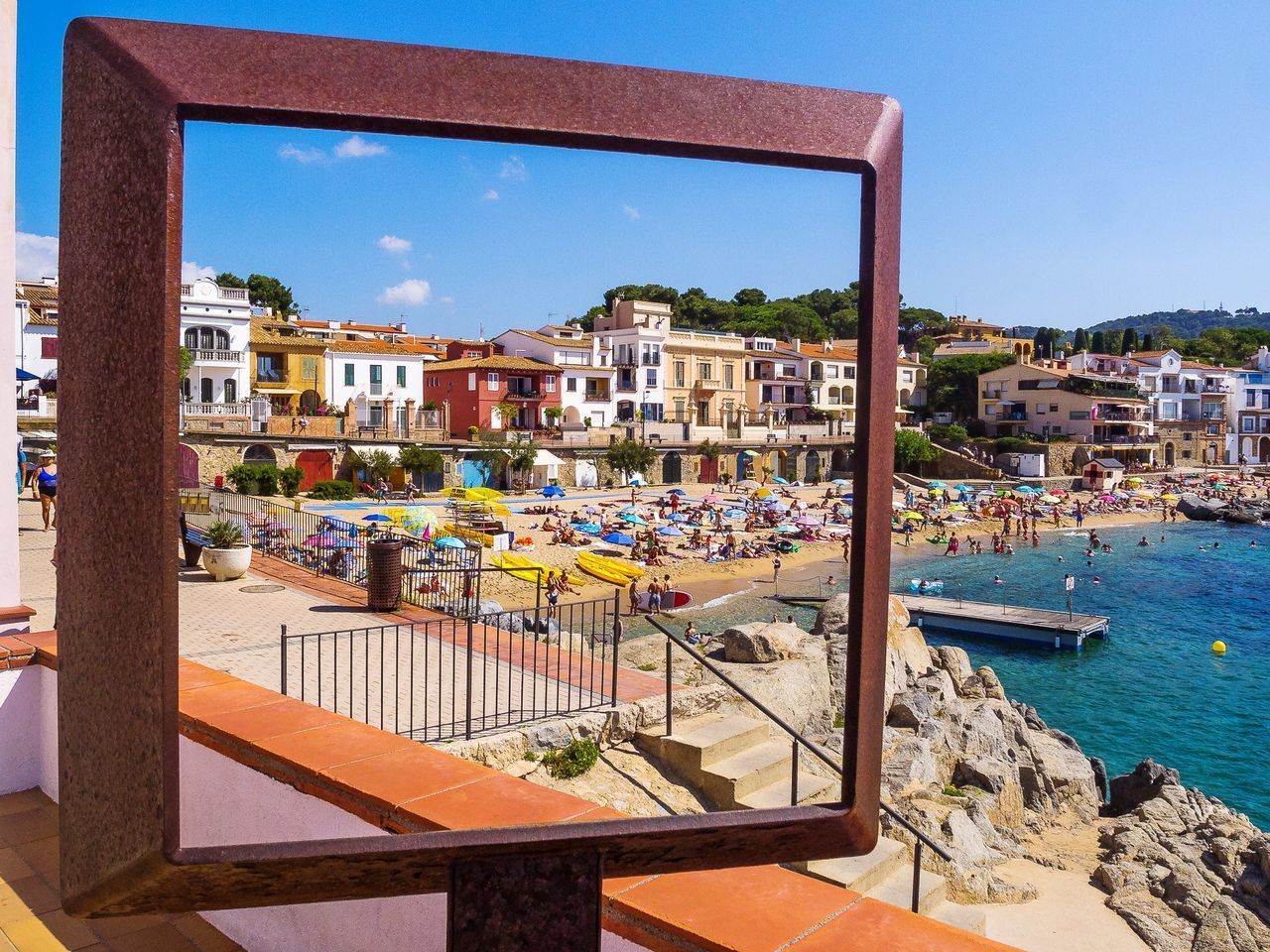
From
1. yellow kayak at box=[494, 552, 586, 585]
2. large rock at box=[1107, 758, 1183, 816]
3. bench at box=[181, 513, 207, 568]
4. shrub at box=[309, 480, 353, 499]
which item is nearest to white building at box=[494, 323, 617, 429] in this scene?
shrub at box=[309, 480, 353, 499]

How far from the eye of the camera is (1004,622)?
2692 centimetres

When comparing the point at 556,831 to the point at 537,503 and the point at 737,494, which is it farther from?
the point at 737,494

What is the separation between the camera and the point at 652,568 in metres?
31.5

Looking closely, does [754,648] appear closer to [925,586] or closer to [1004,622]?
[1004,622]

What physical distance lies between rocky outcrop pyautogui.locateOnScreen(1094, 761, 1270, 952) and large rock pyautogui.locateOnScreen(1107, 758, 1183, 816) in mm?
77

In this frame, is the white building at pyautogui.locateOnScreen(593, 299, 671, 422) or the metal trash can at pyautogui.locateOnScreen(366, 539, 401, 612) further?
the white building at pyautogui.locateOnScreen(593, 299, 671, 422)

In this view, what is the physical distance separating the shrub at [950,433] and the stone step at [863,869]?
64522mm

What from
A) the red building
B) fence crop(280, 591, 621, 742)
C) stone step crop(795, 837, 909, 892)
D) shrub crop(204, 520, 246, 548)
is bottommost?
stone step crop(795, 837, 909, 892)

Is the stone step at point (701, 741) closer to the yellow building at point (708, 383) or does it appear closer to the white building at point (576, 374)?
the yellow building at point (708, 383)

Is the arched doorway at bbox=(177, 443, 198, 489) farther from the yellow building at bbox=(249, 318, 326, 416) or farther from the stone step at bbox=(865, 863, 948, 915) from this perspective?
the yellow building at bbox=(249, 318, 326, 416)

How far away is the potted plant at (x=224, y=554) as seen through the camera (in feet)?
42.6

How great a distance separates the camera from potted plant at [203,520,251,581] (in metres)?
13.0

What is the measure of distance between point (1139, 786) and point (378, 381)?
107ft

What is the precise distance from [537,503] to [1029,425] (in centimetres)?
4686
